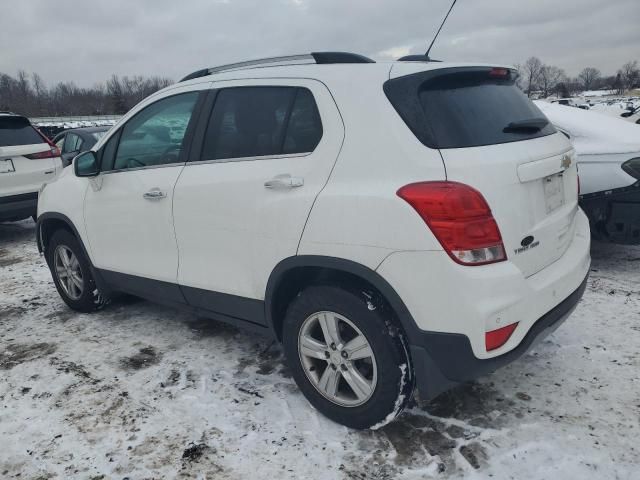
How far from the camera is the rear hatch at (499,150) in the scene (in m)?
2.22

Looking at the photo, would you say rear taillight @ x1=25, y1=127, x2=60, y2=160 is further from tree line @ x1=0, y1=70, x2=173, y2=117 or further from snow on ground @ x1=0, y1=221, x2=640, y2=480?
tree line @ x1=0, y1=70, x2=173, y2=117

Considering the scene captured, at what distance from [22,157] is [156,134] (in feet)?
15.8

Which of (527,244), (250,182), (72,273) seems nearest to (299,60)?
(250,182)

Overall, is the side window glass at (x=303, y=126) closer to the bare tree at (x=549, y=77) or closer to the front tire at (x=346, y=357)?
the front tire at (x=346, y=357)

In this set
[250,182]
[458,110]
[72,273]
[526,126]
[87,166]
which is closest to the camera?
[458,110]

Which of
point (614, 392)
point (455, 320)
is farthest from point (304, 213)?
→ point (614, 392)

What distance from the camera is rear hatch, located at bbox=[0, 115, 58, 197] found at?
23.2 ft

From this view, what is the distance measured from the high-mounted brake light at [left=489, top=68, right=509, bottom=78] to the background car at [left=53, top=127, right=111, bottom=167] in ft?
28.0

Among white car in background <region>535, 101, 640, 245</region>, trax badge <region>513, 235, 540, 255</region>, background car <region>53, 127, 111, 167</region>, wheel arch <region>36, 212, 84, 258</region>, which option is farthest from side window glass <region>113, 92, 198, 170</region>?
background car <region>53, 127, 111, 167</region>

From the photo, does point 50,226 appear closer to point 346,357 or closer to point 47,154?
point 346,357

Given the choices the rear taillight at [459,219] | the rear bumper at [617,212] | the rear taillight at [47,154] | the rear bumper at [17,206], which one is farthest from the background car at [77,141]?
the rear taillight at [459,219]

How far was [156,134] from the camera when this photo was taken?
3.55 meters

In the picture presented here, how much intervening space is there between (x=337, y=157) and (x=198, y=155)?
1087mm

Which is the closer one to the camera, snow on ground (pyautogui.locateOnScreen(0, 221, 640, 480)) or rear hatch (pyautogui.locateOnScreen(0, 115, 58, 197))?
snow on ground (pyautogui.locateOnScreen(0, 221, 640, 480))
